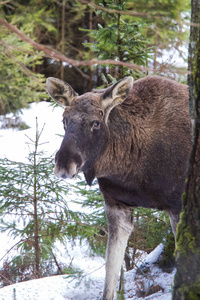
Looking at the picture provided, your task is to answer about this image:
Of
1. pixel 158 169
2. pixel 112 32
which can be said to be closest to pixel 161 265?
pixel 158 169

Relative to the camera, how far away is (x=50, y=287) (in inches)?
177

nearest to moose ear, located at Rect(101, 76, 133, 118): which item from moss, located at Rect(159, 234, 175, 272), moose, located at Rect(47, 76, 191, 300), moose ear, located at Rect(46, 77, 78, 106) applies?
moose, located at Rect(47, 76, 191, 300)

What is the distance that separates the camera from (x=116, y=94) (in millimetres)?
3916

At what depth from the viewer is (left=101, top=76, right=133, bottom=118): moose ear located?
383 cm

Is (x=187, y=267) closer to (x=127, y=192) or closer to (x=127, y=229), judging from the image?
(x=127, y=192)

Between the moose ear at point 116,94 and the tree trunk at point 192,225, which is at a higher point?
the moose ear at point 116,94

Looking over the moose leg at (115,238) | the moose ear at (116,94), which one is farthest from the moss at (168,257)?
the moose ear at (116,94)

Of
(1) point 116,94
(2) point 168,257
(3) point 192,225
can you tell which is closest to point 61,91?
(1) point 116,94

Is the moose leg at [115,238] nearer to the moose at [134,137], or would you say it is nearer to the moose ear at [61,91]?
the moose at [134,137]

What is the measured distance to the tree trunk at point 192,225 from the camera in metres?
2.50

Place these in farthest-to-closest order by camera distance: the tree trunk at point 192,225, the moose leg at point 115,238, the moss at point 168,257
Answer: the moss at point 168,257
the moose leg at point 115,238
the tree trunk at point 192,225

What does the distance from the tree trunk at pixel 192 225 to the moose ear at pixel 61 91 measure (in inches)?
63.5

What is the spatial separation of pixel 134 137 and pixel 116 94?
0.47m

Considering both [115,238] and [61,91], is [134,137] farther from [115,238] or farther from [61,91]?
[115,238]
